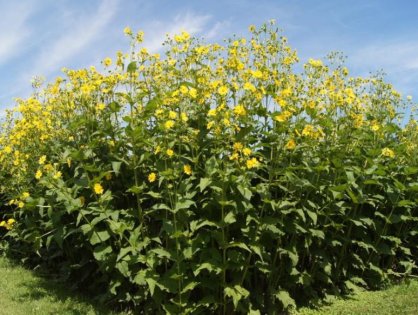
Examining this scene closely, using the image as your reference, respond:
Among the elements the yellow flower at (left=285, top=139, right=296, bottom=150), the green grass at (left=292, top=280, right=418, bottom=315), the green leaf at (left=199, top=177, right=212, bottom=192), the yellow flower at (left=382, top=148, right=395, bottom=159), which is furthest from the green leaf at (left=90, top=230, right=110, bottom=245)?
the yellow flower at (left=382, top=148, right=395, bottom=159)

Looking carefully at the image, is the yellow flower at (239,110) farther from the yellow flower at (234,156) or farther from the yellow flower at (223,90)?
the yellow flower at (234,156)

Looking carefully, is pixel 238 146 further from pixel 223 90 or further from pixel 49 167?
pixel 49 167

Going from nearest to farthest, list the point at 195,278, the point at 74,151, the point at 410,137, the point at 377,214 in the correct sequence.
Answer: the point at 195,278, the point at 74,151, the point at 377,214, the point at 410,137

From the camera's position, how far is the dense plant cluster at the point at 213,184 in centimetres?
466

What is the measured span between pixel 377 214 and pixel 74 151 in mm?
3400

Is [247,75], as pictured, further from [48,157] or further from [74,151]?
[48,157]

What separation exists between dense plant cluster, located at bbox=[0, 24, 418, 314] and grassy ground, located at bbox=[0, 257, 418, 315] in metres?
0.22

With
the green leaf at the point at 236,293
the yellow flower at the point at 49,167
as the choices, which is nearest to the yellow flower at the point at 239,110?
the green leaf at the point at 236,293

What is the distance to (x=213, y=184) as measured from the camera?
14.8 feet

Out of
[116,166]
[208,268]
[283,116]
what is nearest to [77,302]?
[116,166]

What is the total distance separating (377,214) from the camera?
5879 millimetres

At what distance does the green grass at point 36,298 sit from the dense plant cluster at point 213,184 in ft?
0.96

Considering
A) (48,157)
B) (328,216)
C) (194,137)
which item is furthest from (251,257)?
(48,157)

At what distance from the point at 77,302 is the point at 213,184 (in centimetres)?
215
